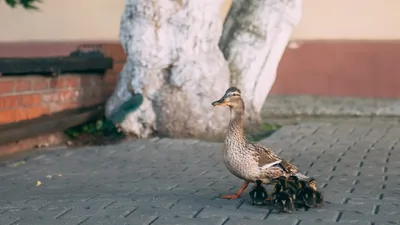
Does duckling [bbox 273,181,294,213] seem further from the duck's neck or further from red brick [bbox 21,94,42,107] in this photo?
red brick [bbox 21,94,42,107]

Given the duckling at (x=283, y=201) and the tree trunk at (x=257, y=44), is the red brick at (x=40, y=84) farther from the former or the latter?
the duckling at (x=283, y=201)

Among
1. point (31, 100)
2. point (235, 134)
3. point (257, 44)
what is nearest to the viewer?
point (235, 134)

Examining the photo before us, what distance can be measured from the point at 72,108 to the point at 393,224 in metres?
5.56

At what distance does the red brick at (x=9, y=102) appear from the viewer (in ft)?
31.3

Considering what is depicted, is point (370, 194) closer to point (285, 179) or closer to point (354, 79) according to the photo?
point (285, 179)

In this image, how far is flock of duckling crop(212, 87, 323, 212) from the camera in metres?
6.56

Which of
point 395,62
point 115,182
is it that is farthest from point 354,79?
point 115,182

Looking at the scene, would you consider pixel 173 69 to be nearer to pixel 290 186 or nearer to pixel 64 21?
pixel 290 186

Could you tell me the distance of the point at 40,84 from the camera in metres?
10.2

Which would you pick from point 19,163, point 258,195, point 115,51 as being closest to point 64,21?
point 115,51

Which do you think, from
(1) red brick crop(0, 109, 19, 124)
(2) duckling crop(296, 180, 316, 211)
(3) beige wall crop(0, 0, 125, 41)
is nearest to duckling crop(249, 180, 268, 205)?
(2) duckling crop(296, 180, 316, 211)

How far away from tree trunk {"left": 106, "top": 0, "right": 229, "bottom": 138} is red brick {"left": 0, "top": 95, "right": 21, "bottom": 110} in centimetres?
146

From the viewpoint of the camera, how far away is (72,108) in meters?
10.9

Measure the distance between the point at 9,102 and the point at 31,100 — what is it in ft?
1.41
